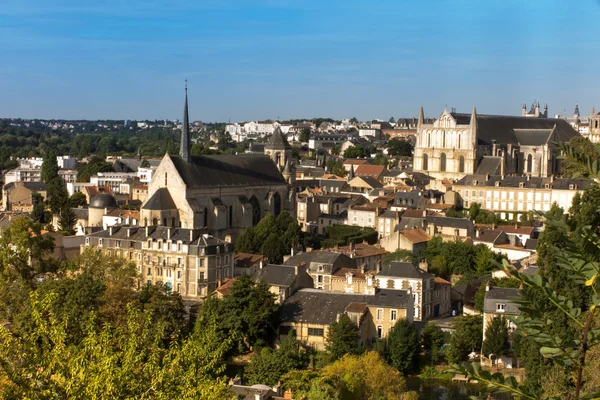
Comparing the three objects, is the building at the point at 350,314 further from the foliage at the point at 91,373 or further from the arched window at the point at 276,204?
the arched window at the point at 276,204

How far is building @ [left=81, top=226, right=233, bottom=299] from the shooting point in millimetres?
28859

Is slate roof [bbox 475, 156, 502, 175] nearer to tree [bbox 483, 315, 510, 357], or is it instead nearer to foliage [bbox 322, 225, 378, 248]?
foliage [bbox 322, 225, 378, 248]

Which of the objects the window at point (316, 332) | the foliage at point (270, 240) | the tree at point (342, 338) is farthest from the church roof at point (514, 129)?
the tree at point (342, 338)

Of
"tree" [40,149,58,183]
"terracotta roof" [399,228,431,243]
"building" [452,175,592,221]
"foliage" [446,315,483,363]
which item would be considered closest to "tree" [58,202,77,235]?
"terracotta roof" [399,228,431,243]

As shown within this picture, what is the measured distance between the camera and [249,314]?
944 inches

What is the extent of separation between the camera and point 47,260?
3058 cm

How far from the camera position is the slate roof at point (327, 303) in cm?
2430

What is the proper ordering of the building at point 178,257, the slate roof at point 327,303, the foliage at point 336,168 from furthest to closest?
1. the foliage at point 336,168
2. the building at point 178,257
3. the slate roof at point 327,303

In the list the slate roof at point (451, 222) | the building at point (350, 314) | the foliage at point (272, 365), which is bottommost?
the foliage at point (272, 365)

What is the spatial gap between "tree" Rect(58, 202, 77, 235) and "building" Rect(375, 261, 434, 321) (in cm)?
1868

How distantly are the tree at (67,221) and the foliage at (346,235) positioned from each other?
12.0m

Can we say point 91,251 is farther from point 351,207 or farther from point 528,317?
point 528,317

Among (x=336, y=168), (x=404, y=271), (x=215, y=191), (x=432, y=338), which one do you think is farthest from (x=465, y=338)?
(x=336, y=168)

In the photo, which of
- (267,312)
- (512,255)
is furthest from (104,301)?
(512,255)
